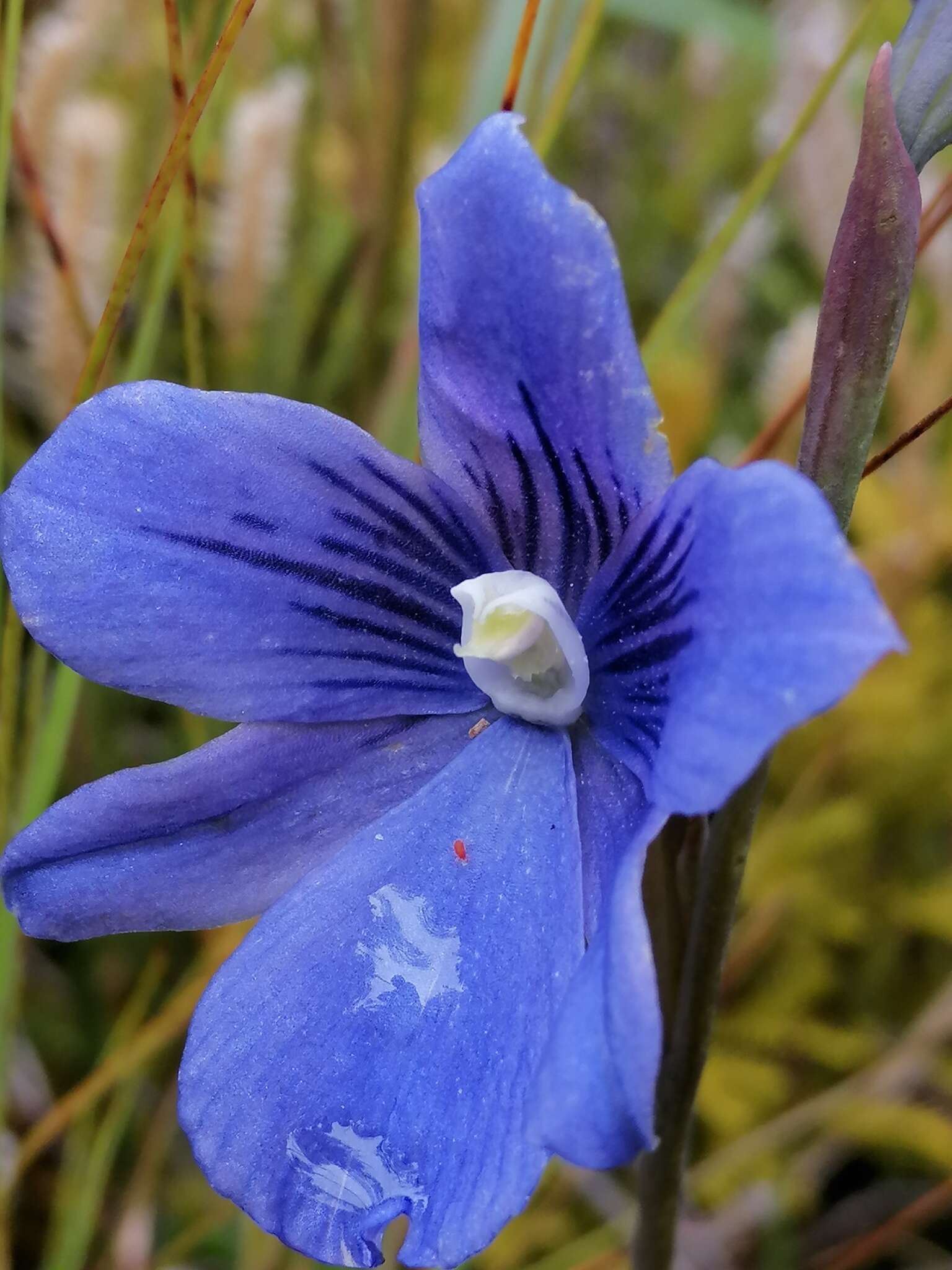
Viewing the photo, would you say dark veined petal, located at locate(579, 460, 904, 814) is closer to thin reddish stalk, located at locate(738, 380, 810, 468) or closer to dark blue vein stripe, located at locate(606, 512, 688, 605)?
dark blue vein stripe, located at locate(606, 512, 688, 605)

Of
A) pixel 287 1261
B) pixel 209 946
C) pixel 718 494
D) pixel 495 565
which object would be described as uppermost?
pixel 718 494

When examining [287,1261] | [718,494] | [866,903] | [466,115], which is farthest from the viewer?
[866,903]

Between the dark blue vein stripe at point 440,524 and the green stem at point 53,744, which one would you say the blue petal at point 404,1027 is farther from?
the green stem at point 53,744

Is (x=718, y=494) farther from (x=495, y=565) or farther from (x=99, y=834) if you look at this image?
(x=99, y=834)

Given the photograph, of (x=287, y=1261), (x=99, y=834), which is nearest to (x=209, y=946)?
(x=287, y=1261)

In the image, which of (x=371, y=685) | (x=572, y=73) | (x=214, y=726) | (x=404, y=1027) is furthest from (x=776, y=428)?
(x=214, y=726)

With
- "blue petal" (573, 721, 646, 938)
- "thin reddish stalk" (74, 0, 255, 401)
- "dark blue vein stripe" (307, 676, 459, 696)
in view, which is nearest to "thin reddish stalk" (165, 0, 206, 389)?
"thin reddish stalk" (74, 0, 255, 401)
